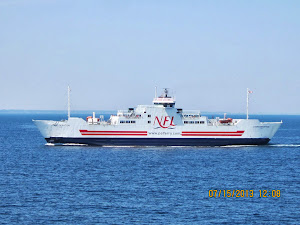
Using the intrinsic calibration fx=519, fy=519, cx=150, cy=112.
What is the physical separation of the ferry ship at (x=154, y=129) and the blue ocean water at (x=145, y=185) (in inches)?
73.1

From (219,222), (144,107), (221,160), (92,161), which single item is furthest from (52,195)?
(144,107)

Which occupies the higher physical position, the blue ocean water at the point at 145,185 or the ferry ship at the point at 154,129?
the ferry ship at the point at 154,129

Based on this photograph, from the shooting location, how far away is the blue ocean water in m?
31.2

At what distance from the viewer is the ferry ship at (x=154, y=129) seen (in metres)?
62.9

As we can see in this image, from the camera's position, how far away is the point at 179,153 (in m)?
59.0

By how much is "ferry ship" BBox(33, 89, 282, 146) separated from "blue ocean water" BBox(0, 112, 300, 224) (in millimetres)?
1857

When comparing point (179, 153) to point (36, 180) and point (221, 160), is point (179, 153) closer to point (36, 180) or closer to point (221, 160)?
point (221, 160)
